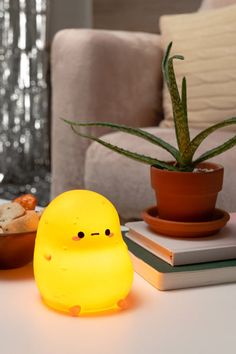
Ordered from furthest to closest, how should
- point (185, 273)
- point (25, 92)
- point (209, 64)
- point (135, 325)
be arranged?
point (25, 92)
point (209, 64)
point (185, 273)
point (135, 325)

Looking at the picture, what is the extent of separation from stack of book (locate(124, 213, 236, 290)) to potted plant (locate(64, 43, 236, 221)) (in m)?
0.04

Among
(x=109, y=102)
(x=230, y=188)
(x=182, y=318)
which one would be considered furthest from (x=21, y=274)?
(x=109, y=102)

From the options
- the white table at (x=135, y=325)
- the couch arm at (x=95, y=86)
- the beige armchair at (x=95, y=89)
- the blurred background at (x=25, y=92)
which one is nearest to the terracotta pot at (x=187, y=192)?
the white table at (x=135, y=325)

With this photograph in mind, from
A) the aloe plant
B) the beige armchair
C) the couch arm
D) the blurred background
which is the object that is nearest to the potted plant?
the aloe plant

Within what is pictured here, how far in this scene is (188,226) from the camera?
0.85 meters

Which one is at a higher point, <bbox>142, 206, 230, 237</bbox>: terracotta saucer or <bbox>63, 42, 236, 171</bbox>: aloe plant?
<bbox>63, 42, 236, 171</bbox>: aloe plant

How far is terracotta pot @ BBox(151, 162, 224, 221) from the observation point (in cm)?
85

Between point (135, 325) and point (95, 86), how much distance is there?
122 centimetres

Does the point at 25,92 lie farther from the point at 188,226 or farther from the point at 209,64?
the point at 188,226

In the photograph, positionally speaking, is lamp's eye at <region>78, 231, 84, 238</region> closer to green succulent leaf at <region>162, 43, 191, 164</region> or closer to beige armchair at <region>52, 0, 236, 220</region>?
green succulent leaf at <region>162, 43, 191, 164</region>

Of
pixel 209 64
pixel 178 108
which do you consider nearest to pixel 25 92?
pixel 209 64

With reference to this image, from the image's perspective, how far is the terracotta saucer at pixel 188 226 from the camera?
2.78ft

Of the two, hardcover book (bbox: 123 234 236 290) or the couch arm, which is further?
the couch arm

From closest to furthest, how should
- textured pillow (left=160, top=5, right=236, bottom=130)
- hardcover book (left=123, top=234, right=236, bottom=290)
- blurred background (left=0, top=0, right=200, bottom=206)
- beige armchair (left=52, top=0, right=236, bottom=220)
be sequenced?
hardcover book (left=123, top=234, right=236, bottom=290), textured pillow (left=160, top=5, right=236, bottom=130), beige armchair (left=52, top=0, right=236, bottom=220), blurred background (left=0, top=0, right=200, bottom=206)
